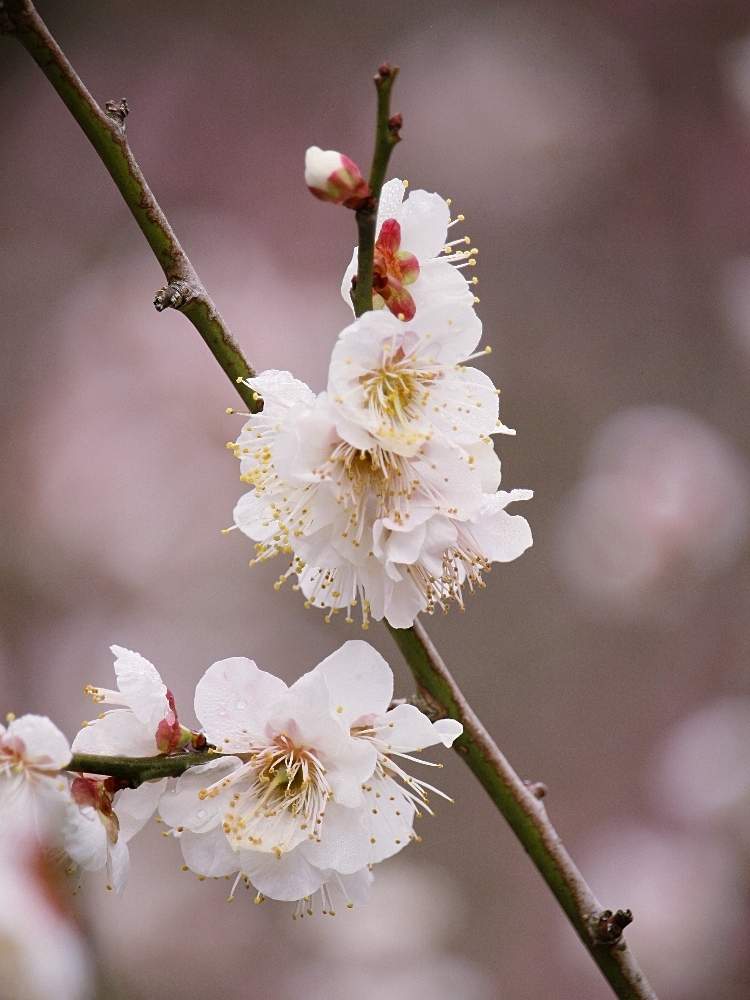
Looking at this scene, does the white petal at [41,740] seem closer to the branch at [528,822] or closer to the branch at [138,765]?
the branch at [138,765]

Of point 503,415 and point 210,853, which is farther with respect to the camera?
point 503,415

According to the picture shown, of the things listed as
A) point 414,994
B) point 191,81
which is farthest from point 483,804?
point 191,81

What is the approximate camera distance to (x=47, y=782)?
0.46 metres

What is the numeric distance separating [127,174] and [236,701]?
0.29m

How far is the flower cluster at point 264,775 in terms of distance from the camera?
19.9 inches

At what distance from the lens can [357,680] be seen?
513 mm

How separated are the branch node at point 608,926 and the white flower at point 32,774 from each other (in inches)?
12.4

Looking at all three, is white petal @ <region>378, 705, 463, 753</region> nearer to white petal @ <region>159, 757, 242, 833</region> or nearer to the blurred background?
white petal @ <region>159, 757, 242, 833</region>

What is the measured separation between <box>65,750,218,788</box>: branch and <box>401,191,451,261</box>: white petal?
11.7 inches

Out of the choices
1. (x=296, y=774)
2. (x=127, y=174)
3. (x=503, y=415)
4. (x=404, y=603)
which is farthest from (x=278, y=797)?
(x=503, y=415)

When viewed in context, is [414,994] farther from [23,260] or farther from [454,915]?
[23,260]

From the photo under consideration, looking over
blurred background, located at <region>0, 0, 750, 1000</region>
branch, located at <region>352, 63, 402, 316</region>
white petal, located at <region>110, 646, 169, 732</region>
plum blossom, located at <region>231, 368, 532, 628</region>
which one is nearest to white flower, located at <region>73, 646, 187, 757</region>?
white petal, located at <region>110, 646, 169, 732</region>

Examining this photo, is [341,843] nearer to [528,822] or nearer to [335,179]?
[528,822]

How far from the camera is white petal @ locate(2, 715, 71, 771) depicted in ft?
1.45
